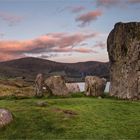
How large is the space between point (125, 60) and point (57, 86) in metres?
7.87

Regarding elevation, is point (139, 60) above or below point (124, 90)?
above

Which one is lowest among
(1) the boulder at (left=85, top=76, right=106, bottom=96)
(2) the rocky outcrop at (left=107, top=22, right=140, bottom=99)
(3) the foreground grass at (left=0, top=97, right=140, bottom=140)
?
(3) the foreground grass at (left=0, top=97, right=140, bottom=140)

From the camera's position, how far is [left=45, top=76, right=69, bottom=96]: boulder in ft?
129

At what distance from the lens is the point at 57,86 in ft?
130

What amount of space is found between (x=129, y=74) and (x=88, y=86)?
5.35 m

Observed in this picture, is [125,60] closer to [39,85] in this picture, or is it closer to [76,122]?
[39,85]

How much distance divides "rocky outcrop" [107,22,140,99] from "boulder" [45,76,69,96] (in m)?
5.10

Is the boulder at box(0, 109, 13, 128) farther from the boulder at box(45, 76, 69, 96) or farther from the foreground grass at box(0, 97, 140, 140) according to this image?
the boulder at box(45, 76, 69, 96)

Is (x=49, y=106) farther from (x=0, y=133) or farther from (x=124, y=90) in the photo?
(x=124, y=90)

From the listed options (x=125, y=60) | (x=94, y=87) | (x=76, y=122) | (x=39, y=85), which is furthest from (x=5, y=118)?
(x=94, y=87)

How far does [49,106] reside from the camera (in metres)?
29.4

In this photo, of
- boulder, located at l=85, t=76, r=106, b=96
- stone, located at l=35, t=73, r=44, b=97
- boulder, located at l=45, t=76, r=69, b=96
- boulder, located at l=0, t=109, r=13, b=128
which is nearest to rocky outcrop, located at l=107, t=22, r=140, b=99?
boulder, located at l=85, t=76, r=106, b=96

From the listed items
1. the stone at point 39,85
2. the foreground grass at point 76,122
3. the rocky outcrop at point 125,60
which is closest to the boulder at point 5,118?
the foreground grass at point 76,122

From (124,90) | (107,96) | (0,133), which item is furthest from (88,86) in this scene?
(0,133)
